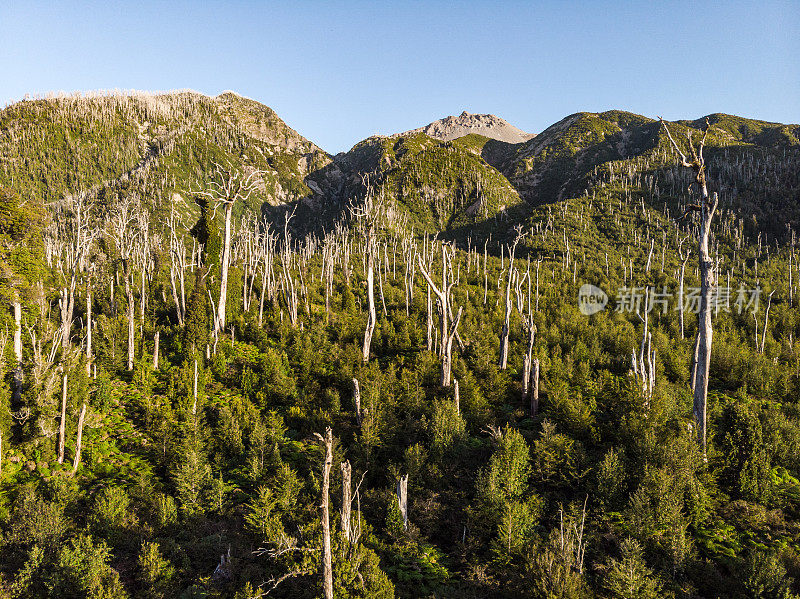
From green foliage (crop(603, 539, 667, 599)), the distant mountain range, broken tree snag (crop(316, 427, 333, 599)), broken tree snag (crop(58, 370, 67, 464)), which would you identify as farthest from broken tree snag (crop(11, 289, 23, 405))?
the distant mountain range

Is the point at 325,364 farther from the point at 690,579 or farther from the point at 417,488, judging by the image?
the point at 690,579

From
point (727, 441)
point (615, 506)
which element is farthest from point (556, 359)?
point (615, 506)

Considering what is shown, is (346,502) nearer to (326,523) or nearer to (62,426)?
(326,523)

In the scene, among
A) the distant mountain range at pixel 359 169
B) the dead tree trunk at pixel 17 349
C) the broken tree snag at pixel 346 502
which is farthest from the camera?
the distant mountain range at pixel 359 169

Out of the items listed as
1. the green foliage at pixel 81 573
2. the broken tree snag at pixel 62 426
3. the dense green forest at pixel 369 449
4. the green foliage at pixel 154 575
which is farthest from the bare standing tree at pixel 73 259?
the green foliage at pixel 154 575

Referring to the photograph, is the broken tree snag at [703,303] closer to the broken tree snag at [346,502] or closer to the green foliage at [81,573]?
the broken tree snag at [346,502]

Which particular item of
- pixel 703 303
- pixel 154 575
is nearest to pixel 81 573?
pixel 154 575

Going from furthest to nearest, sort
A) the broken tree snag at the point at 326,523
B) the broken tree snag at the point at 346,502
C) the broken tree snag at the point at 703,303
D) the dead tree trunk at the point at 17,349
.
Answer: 1. the dead tree trunk at the point at 17,349
2. the broken tree snag at the point at 703,303
3. the broken tree snag at the point at 346,502
4. the broken tree snag at the point at 326,523

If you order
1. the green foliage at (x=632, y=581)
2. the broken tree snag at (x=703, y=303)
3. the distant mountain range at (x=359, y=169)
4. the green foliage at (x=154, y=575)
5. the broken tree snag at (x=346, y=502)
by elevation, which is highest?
the distant mountain range at (x=359, y=169)
